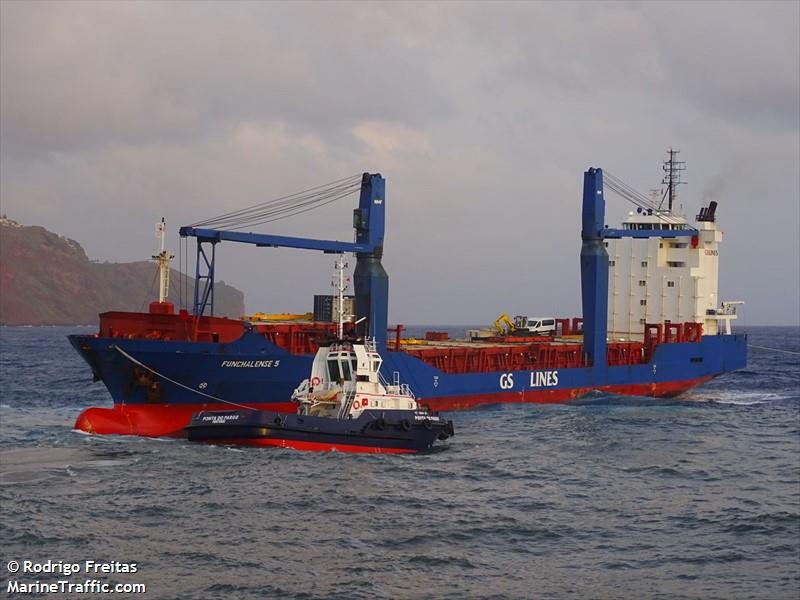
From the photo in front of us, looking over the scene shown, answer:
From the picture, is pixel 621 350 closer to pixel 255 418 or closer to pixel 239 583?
pixel 255 418

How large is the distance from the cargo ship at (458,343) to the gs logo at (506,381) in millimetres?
77

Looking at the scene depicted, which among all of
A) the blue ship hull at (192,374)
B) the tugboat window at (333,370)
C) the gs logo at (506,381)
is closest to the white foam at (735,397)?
the gs logo at (506,381)

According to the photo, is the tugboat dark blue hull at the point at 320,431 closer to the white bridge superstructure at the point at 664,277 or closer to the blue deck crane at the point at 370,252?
the blue deck crane at the point at 370,252

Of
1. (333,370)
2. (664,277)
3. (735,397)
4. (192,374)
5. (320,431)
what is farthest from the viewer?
(664,277)

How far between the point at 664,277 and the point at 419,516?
41.0 metres

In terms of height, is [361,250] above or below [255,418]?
above

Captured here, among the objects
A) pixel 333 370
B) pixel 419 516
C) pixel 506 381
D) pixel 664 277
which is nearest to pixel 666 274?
pixel 664 277

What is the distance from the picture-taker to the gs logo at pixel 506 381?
49125 mm

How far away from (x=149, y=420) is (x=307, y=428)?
8.98 m

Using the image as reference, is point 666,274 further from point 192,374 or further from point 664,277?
point 192,374

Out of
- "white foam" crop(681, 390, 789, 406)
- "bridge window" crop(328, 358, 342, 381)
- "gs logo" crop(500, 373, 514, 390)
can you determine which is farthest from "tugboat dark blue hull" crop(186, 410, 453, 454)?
"white foam" crop(681, 390, 789, 406)

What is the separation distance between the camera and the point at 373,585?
63.5ft

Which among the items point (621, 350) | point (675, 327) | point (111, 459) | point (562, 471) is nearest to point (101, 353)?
point (111, 459)

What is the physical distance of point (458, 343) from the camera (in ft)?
179
